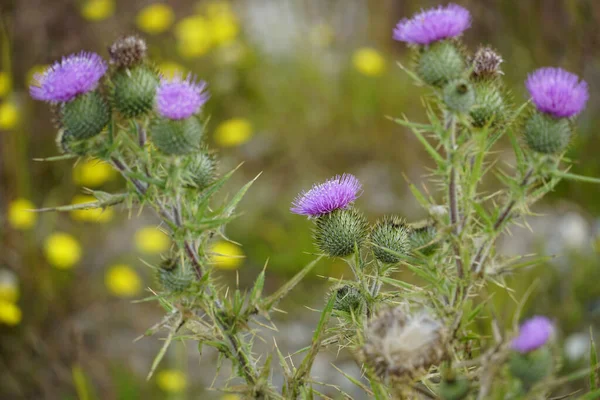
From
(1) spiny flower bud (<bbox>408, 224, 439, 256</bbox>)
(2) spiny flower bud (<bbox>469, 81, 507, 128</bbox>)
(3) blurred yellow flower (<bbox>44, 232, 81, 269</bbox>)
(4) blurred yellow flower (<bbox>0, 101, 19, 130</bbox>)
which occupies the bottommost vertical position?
(1) spiny flower bud (<bbox>408, 224, 439, 256</bbox>)

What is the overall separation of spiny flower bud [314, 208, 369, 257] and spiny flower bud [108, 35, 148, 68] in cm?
62

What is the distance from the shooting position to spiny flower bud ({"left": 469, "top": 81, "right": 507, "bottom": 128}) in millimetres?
1439

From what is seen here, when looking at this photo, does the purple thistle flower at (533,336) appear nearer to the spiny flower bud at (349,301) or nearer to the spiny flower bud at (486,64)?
the spiny flower bud at (349,301)

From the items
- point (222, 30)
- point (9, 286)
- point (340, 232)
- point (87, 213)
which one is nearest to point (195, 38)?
point (222, 30)

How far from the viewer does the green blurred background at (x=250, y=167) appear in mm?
3678

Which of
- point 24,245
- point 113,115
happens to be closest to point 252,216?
point 24,245

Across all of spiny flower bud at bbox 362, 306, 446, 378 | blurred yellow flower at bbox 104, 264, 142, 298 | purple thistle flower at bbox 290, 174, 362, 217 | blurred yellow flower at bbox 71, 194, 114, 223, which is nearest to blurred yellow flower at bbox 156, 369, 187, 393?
blurred yellow flower at bbox 104, 264, 142, 298

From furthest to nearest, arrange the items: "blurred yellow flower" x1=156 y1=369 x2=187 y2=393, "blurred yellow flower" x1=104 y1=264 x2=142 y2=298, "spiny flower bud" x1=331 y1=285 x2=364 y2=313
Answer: "blurred yellow flower" x1=104 y1=264 x2=142 y2=298, "blurred yellow flower" x1=156 y1=369 x2=187 y2=393, "spiny flower bud" x1=331 y1=285 x2=364 y2=313

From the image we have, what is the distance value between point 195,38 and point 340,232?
13.7ft

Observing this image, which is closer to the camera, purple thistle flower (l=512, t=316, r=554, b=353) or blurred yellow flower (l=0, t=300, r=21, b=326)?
purple thistle flower (l=512, t=316, r=554, b=353)

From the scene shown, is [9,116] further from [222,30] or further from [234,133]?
[222,30]

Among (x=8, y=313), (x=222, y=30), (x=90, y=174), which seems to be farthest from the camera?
(x=222, y=30)

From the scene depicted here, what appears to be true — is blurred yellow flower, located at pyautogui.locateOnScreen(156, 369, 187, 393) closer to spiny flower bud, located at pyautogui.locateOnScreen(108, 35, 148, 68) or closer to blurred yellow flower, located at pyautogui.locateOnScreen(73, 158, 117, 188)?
blurred yellow flower, located at pyautogui.locateOnScreen(73, 158, 117, 188)

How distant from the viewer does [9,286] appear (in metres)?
3.63
